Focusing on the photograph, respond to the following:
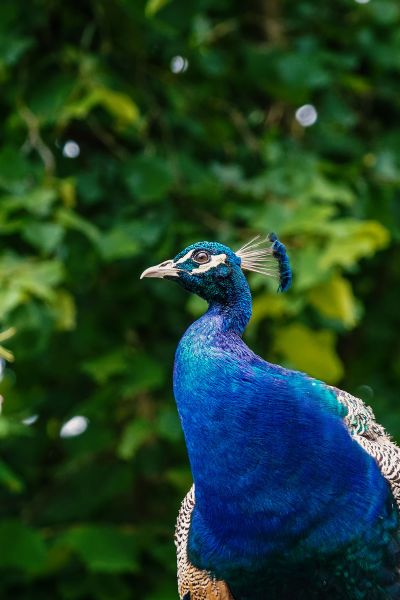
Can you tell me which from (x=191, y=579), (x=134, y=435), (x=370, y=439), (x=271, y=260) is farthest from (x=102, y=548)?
(x=271, y=260)

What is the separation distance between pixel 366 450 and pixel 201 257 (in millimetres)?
461

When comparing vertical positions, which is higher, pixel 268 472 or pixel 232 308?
Answer: pixel 232 308

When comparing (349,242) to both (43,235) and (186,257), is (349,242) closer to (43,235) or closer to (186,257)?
(43,235)

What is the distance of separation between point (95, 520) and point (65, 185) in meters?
1.15

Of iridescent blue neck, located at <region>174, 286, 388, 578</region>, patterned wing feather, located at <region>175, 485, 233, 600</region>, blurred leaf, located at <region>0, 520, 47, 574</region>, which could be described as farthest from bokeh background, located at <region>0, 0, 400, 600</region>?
iridescent blue neck, located at <region>174, 286, 388, 578</region>

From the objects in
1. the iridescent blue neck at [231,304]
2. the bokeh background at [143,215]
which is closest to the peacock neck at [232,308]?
the iridescent blue neck at [231,304]

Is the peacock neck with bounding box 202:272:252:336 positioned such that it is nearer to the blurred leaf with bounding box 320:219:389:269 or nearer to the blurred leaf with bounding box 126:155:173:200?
the blurred leaf with bounding box 320:219:389:269

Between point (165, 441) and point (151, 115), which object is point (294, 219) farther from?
point (165, 441)

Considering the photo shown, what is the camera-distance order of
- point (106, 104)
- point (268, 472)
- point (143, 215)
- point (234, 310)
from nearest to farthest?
point (268, 472)
point (234, 310)
point (106, 104)
point (143, 215)

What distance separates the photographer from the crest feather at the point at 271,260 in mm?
2027

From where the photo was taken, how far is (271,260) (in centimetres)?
205

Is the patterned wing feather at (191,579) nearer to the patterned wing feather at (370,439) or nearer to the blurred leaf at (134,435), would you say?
the patterned wing feather at (370,439)

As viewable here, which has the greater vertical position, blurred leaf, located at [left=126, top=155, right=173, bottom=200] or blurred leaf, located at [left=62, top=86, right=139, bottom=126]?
blurred leaf, located at [left=62, top=86, right=139, bottom=126]

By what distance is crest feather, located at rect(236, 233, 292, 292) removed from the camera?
203 cm
